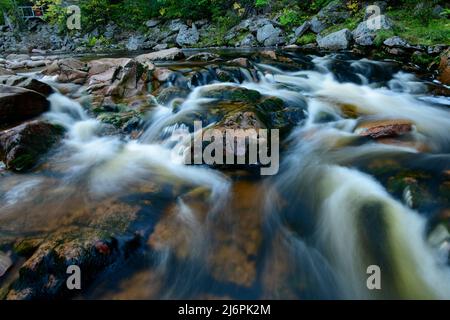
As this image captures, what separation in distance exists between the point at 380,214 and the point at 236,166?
1954 mm

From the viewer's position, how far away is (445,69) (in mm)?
7617

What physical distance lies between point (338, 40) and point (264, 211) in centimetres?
1147

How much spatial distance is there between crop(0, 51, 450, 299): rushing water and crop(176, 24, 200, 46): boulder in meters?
15.3

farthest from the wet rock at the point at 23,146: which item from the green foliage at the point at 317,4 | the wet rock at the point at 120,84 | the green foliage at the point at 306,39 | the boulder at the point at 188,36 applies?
the green foliage at the point at 317,4

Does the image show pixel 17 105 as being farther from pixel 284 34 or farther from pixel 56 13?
pixel 56 13

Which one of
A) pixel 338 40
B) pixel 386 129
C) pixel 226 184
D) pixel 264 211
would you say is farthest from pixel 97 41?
pixel 264 211

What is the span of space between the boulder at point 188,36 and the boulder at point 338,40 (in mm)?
9567

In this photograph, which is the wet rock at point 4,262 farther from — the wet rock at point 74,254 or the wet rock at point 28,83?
the wet rock at point 28,83

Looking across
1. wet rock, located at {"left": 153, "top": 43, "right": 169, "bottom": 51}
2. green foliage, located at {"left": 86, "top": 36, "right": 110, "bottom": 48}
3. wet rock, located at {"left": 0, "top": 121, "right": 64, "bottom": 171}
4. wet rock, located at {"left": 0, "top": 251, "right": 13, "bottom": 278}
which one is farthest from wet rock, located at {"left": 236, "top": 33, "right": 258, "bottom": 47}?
wet rock, located at {"left": 0, "top": 251, "right": 13, "bottom": 278}

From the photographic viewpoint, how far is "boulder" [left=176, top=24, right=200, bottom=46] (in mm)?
19692

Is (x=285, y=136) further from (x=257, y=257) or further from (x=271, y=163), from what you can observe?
(x=257, y=257)

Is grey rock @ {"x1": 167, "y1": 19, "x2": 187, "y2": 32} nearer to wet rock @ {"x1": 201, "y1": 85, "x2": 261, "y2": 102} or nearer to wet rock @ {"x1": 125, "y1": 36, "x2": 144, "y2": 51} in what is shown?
wet rock @ {"x1": 125, "y1": 36, "x2": 144, "y2": 51}

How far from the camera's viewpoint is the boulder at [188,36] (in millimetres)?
19692

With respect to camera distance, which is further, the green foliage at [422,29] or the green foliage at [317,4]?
the green foliage at [317,4]
